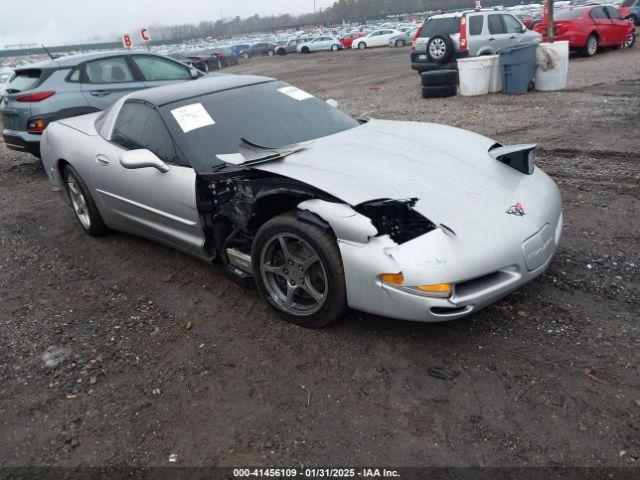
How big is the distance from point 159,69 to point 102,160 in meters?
4.40

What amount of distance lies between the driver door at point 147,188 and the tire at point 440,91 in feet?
25.5

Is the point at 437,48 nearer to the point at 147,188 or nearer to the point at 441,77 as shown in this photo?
the point at 441,77

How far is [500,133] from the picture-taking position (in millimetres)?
7289

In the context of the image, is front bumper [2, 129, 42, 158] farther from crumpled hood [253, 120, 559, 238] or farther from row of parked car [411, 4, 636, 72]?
row of parked car [411, 4, 636, 72]

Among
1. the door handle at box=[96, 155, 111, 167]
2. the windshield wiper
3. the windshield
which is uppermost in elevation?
the windshield

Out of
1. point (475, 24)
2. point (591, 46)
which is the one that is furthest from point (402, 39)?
point (475, 24)

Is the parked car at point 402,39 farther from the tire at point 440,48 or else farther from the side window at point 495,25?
the tire at point 440,48

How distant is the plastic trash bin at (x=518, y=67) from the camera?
9805mm

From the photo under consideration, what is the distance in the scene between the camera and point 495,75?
1039 centimetres

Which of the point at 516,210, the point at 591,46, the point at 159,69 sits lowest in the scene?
the point at 591,46

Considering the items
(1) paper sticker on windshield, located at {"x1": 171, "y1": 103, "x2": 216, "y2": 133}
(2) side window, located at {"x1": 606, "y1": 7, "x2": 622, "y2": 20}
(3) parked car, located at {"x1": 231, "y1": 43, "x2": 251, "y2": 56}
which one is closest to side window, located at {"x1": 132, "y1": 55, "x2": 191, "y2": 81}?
(1) paper sticker on windshield, located at {"x1": 171, "y1": 103, "x2": 216, "y2": 133}

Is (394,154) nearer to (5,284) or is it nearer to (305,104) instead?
(305,104)

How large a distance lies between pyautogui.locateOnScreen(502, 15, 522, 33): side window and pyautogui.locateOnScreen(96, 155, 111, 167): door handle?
1180cm

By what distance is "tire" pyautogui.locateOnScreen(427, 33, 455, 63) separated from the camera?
1280 centimetres
